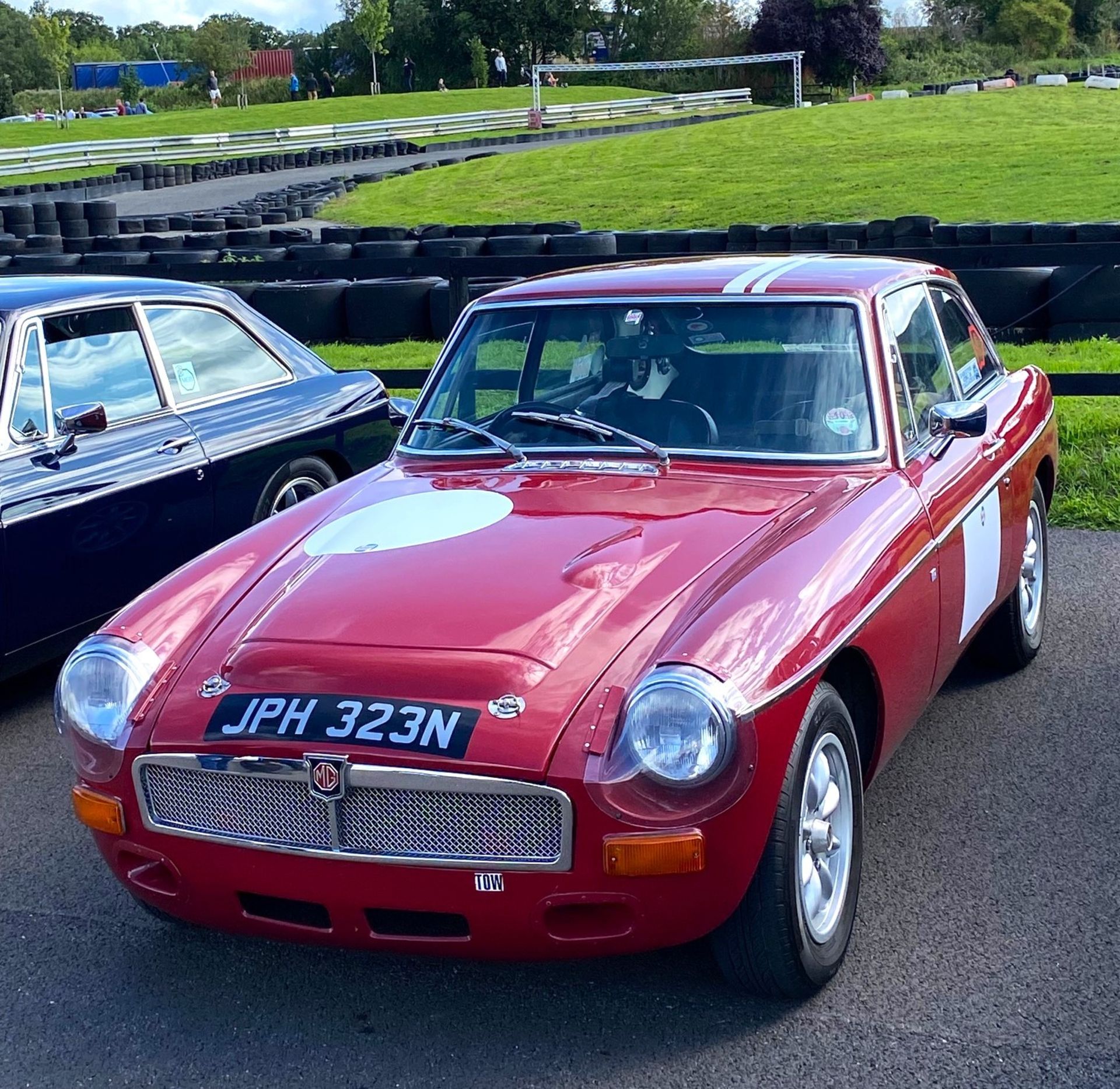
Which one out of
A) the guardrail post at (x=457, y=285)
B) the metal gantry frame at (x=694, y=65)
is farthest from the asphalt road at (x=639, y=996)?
the metal gantry frame at (x=694, y=65)

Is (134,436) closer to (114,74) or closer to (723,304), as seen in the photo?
(723,304)

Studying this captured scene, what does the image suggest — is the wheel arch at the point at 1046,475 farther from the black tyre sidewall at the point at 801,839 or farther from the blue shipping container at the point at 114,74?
the blue shipping container at the point at 114,74

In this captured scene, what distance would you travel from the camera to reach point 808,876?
9.83 feet

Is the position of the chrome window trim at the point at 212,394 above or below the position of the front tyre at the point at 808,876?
above

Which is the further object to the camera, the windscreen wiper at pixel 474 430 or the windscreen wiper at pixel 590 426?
the windscreen wiper at pixel 474 430

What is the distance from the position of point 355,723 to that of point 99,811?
722 millimetres

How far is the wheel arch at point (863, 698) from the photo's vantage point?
3.25 m

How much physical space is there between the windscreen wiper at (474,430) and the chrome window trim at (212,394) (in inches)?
70.4

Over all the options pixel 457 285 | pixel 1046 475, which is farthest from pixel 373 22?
pixel 1046 475

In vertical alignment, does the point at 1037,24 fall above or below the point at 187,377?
above

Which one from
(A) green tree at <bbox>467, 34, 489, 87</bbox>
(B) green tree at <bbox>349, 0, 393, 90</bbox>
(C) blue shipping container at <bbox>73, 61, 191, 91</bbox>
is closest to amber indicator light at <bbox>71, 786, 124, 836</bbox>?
(B) green tree at <bbox>349, 0, 393, 90</bbox>

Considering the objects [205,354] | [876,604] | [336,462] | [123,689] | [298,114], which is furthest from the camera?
[298,114]

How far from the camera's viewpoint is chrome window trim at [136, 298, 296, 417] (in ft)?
19.0

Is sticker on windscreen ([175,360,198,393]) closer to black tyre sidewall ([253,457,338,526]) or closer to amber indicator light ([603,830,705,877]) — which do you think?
black tyre sidewall ([253,457,338,526])
